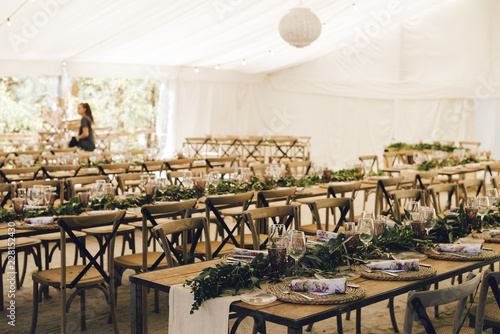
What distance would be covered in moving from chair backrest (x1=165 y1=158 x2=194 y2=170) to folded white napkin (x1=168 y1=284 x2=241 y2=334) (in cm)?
573

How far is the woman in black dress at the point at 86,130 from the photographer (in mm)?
9562

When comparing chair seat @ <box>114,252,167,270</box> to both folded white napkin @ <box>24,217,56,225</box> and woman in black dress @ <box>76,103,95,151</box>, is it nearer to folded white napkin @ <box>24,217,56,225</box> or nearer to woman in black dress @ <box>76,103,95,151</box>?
folded white napkin @ <box>24,217,56,225</box>

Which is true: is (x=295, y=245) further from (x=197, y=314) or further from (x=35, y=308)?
(x=35, y=308)

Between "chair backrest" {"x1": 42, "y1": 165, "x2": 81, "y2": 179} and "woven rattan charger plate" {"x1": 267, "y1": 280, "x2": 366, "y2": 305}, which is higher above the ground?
"chair backrest" {"x1": 42, "y1": 165, "x2": 81, "y2": 179}

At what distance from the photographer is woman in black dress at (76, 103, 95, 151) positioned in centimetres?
956

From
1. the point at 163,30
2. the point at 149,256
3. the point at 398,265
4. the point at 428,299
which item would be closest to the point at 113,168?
the point at 149,256

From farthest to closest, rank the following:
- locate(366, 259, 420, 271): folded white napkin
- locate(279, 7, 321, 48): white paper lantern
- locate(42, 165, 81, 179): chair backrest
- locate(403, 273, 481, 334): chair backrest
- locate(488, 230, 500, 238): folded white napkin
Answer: locate(279, 7, 321, 48): white paper lantern < locate(42, 165, 81, 179): chair backrest < locate(488, 230, 500, 238): folded white napkin < locate(366, 259, 420, 271): folded white napkin < locate(403, 273, 481, 334): chair backrest

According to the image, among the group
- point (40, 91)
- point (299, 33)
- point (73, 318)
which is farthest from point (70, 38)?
point (73, 318)

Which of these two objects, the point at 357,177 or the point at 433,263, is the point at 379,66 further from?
the point at 433,263

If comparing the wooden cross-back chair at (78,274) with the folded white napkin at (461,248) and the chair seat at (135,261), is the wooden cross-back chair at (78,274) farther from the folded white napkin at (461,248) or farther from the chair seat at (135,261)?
the folded white napkin at (461,248)

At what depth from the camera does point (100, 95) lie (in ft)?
53.1

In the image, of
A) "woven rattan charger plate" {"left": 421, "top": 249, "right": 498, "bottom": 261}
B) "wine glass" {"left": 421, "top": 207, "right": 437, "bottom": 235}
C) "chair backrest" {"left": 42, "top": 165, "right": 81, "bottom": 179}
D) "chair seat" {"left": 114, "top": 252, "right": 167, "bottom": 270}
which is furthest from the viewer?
"chair backrest" {"left": 42, "top": 165, "right": 81, "bottom": 179}

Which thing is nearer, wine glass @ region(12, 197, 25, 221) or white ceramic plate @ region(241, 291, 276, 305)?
white ceramic plate @ region(241, 291, 276, 305)

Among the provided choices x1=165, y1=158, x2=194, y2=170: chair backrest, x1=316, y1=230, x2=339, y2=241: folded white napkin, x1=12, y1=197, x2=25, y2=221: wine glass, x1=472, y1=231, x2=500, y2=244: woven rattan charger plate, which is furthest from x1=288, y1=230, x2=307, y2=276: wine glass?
x1=165, y1=158, x2=194, y2=170: chair backrest
